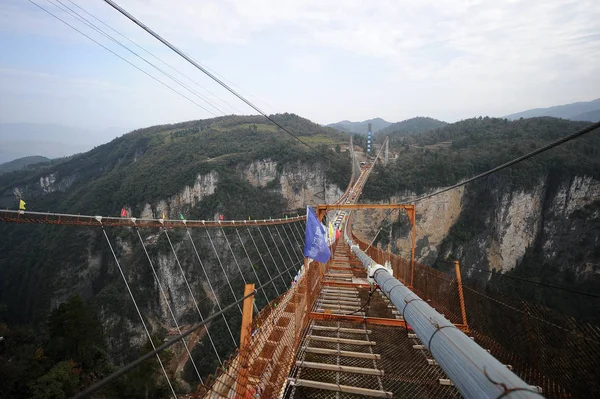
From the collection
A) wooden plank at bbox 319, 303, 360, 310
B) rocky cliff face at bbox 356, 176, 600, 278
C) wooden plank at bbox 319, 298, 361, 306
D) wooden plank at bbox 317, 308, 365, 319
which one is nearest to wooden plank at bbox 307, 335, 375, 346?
wooden plank at bbox 317, 308, 365, 319

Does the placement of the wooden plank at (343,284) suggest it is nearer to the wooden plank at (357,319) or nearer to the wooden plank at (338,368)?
the wooden plank at (357,319)

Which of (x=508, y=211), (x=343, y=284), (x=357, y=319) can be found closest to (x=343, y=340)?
(x=357, y=319)

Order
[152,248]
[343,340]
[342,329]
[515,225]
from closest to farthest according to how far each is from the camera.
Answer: [343,340]
[342,329]
[152,248]
[515,225]

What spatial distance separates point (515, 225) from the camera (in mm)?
56906

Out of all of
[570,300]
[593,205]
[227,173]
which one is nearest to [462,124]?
[593,205]

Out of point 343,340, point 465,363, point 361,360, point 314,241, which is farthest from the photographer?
point 314,241

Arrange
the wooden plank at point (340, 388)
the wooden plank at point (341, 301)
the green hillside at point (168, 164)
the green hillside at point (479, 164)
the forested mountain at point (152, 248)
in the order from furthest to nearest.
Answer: the green hillside at point (168, 164), the green hillside at point (479, 164), the forested mountain at point (152, 248), the wooden plank at point (341, 301), the wooden plank at point (340, 388)

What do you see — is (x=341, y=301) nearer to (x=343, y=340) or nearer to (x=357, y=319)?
(x=357, y=319)

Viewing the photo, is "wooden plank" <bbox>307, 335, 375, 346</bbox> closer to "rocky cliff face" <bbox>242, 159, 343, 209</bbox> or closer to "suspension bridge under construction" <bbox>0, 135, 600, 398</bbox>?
"suspension bridge under construction" <bbox>0, 135, 600, 398</bbox>

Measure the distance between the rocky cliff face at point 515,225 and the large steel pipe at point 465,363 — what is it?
5177cm

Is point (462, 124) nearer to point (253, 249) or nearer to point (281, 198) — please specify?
point (281, 198)

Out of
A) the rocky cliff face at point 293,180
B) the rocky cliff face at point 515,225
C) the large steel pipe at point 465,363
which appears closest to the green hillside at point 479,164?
the rocky cliff face at point 515,225

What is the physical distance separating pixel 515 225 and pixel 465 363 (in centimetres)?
6780

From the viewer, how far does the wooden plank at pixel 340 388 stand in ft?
11.0
